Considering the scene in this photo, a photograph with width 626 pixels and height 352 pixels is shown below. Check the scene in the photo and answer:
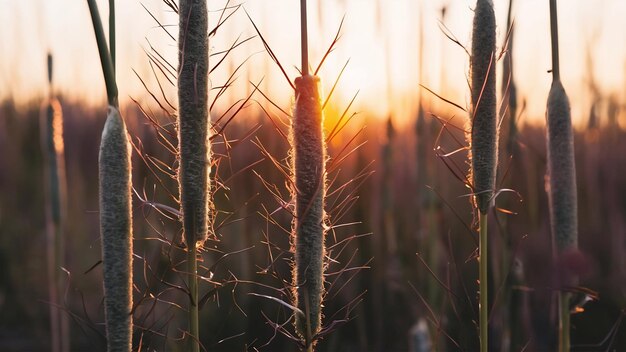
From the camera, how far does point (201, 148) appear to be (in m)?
0.90

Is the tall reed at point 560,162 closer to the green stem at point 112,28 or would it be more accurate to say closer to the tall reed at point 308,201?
the tall reed at point 308,201

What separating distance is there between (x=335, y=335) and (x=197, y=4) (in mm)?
2798

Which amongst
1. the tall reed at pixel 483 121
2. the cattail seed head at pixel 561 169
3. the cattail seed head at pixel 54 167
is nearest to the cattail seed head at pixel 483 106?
the tall reed at pixel 483 121

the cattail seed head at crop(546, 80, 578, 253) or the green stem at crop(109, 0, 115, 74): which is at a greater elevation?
the green stem at crop(109, 0, 115, 74)

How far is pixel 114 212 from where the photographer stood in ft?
2.74

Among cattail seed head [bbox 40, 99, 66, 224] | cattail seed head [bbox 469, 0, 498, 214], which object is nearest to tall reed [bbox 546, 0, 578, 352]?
cattail seed head [bbox 469, 0, 498, 214]

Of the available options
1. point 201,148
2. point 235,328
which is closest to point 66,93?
point 235,328

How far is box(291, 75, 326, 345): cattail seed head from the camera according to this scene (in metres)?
0.93

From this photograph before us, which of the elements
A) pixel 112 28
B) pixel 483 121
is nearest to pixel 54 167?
pixel 112 28

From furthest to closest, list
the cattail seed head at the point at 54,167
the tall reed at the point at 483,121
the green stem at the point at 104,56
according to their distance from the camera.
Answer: the cattail seed head at the point at 54,167, the tall reed at the point at 483,121, the green stem at the point at 104,56

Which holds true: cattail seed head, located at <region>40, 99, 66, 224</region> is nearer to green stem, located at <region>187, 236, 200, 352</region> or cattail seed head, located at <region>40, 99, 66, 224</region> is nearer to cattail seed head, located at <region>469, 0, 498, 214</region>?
green stem, located at <region>187, 236, 200, 352</region>

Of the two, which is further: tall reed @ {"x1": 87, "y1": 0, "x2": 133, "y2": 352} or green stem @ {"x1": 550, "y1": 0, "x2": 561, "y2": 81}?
green stem @ {"x1": 550, "y1": 0, "x2": 561, "y2": 81}

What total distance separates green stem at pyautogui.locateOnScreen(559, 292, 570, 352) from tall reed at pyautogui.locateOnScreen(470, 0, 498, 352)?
7.7 inches

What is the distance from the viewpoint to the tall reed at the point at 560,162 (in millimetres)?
1031
